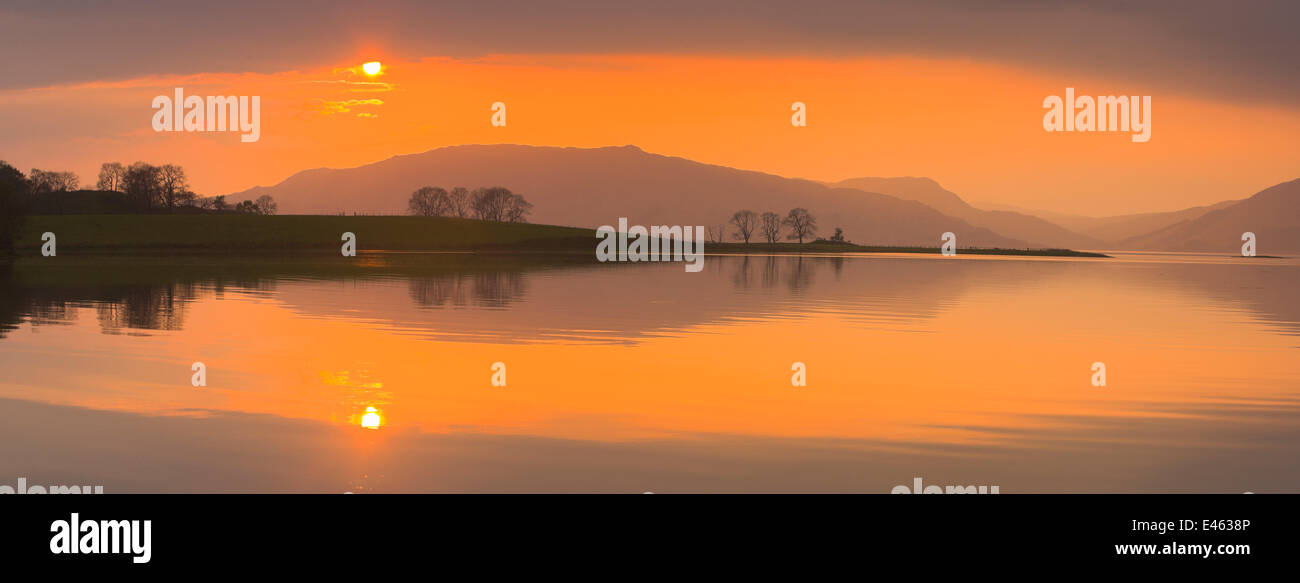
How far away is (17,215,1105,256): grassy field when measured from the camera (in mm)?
140625

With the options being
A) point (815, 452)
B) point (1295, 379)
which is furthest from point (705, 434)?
point (1295, 379)

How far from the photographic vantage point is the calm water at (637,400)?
1315cm

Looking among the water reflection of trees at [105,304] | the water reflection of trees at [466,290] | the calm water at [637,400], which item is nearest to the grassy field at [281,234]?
the water reflection of trees at [105,304]

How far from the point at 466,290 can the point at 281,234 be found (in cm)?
11853

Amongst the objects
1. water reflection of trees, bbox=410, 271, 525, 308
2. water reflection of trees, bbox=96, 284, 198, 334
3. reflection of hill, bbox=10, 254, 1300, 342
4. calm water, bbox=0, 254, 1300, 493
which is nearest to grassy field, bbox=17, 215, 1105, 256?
reflection of hill, bbox=10, 254, 1300, 342

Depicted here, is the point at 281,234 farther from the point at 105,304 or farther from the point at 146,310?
the point at 146,310

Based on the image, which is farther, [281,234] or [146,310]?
[281,234]

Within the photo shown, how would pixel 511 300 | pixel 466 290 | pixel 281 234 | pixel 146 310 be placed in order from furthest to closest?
pixel 281 234 < pixel 466 290 < pixel 511 300 < pixel 146 310

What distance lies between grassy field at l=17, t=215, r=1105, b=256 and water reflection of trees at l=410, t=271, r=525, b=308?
265ft

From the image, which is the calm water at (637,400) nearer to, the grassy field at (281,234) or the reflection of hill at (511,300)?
the reflection of hill at (511,300)

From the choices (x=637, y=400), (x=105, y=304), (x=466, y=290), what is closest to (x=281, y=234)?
(x=466, y=290)

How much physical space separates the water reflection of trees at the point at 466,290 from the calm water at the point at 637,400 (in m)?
4.33

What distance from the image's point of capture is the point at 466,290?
52.8 meters

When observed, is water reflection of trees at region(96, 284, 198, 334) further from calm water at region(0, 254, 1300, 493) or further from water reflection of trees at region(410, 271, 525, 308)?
water reflection of trees at region(410, 271, 525, 308)
